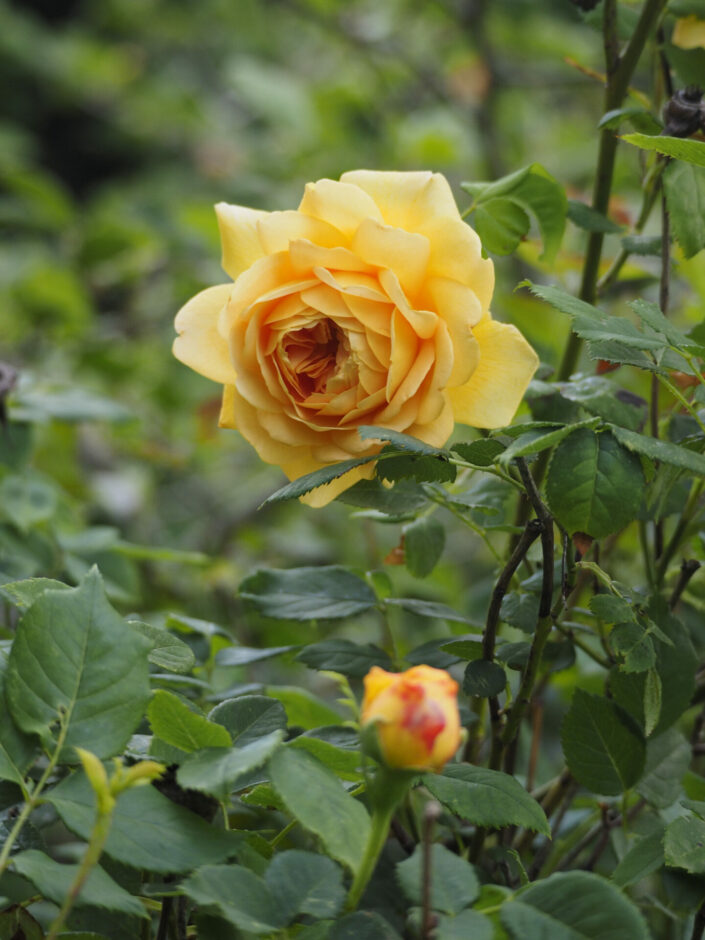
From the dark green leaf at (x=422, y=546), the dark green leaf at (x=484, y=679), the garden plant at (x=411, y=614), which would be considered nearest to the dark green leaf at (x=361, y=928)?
the garden plant at (x=411, y=614)

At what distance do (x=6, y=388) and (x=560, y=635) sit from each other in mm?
436

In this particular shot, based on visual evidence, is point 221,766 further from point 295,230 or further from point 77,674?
point 295,230

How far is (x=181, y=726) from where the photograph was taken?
12.9 inches

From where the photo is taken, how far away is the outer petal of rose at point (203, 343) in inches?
16.4

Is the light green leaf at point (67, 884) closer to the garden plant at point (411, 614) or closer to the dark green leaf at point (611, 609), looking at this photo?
the garden plant at point (411, 614)

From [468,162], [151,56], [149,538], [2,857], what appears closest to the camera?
[2,857]

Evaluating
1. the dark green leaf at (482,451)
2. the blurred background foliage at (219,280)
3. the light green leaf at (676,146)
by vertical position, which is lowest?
the blurred background foliage at (219,280)

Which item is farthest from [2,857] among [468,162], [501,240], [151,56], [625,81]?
[151,56]

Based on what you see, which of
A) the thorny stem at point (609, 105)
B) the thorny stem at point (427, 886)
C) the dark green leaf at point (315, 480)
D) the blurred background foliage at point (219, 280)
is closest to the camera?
the thorny stem at point (427, 886)

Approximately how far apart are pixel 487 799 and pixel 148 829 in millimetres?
124

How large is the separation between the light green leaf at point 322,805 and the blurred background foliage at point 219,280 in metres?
0.20

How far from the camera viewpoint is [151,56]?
9.14 ft

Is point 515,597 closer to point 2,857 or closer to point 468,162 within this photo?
point 2,857

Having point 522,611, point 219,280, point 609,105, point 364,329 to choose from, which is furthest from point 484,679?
point 219,280
